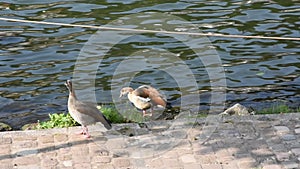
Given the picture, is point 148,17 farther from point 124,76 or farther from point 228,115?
point 228,115

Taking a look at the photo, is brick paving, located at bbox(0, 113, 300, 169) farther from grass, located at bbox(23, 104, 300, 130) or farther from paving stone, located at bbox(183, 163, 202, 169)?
grass, located at bbox(23, 104, 300, 130)

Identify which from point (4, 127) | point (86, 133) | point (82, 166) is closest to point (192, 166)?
point (82, 166)

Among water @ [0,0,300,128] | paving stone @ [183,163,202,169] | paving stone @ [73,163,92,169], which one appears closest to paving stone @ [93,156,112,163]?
paving stone @ [73,163,92,169]

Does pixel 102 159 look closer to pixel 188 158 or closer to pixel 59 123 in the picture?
pixel 188 158

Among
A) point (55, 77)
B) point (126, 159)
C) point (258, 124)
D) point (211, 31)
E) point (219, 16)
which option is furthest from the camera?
point (219, 16)

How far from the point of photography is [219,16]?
16.6m

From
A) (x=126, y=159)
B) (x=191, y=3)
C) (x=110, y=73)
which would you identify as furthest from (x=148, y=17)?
(x=126, y=159)

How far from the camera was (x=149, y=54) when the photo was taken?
14617 millimetres

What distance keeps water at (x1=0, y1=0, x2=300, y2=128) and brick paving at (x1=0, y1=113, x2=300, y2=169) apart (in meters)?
2.28

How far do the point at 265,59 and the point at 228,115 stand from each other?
14.1ft

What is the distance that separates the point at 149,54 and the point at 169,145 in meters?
5.63

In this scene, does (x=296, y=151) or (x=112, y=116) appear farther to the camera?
(x=112, y=116)

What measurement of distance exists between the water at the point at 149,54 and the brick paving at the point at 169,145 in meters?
2.28

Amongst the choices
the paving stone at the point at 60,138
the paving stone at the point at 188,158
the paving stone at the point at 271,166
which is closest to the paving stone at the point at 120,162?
the paving stone at the point at 188,158
